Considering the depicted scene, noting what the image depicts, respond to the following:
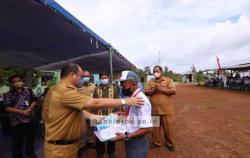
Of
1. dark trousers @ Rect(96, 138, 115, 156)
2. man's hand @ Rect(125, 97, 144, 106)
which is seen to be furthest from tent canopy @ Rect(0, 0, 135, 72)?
dark trousers @ Rect(96, 138, 115, 156)

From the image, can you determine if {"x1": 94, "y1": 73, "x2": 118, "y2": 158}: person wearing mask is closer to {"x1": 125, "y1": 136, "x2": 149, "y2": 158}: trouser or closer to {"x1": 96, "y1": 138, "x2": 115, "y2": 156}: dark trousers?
{"x1": 96, "y1": 138, "x2": 115, "y2": 156}: dark trousers

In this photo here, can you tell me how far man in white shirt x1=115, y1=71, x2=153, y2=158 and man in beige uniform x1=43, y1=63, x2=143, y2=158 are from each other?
0.19m

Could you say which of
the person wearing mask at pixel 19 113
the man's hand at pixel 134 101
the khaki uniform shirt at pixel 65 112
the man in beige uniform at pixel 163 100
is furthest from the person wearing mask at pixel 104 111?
the man's hand at pixel 134 101

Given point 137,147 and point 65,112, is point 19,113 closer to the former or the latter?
point 65,112

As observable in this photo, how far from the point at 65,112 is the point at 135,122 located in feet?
2.19

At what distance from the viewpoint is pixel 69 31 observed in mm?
4035

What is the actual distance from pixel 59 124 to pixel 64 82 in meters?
0.39

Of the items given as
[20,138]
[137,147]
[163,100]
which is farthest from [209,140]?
[20,138]

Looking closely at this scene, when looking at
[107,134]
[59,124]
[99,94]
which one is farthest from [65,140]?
[99,94]

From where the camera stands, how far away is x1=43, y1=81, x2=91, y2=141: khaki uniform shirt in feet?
6.89

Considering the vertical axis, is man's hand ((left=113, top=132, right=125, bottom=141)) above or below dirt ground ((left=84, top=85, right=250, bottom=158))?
above

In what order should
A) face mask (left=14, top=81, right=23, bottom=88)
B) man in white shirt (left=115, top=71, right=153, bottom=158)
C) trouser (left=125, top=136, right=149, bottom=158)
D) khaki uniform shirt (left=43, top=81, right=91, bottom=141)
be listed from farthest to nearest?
face mask (left=14, top=81, right=23, bottom=88), trouser (left=125, top=136, right=149, bottom=158), man in white shirt (left=115, top=71, right=153, bottom=158), khaki uniform shirt (left=43, top=81, right=91, bottom=141)

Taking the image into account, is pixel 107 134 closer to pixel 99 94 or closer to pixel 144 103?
pixel 144 103

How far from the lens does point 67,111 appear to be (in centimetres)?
219
